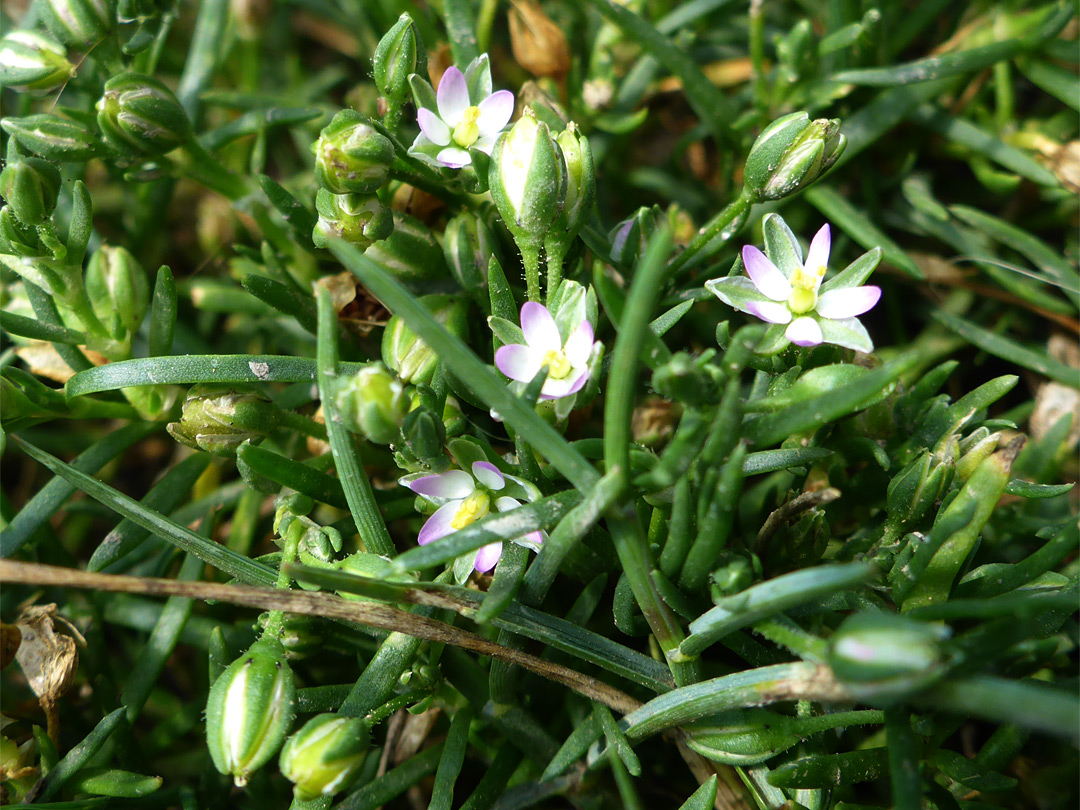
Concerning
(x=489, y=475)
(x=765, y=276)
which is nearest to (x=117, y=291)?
(x=489, y=475)

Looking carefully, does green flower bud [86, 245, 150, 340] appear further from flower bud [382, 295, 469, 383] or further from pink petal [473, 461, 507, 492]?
pink petal [473, 461, 507, 492]

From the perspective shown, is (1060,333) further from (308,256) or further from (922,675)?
(308,256)

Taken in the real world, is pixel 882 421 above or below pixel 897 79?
below

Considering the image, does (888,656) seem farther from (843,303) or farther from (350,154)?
(350,154)

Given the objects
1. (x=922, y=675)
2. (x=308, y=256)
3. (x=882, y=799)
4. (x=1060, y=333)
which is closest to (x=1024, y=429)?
(x=1060, y=333)

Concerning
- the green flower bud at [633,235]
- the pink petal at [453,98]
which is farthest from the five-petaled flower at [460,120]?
the green flower bud at [633,235]

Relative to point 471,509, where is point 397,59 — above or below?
above
